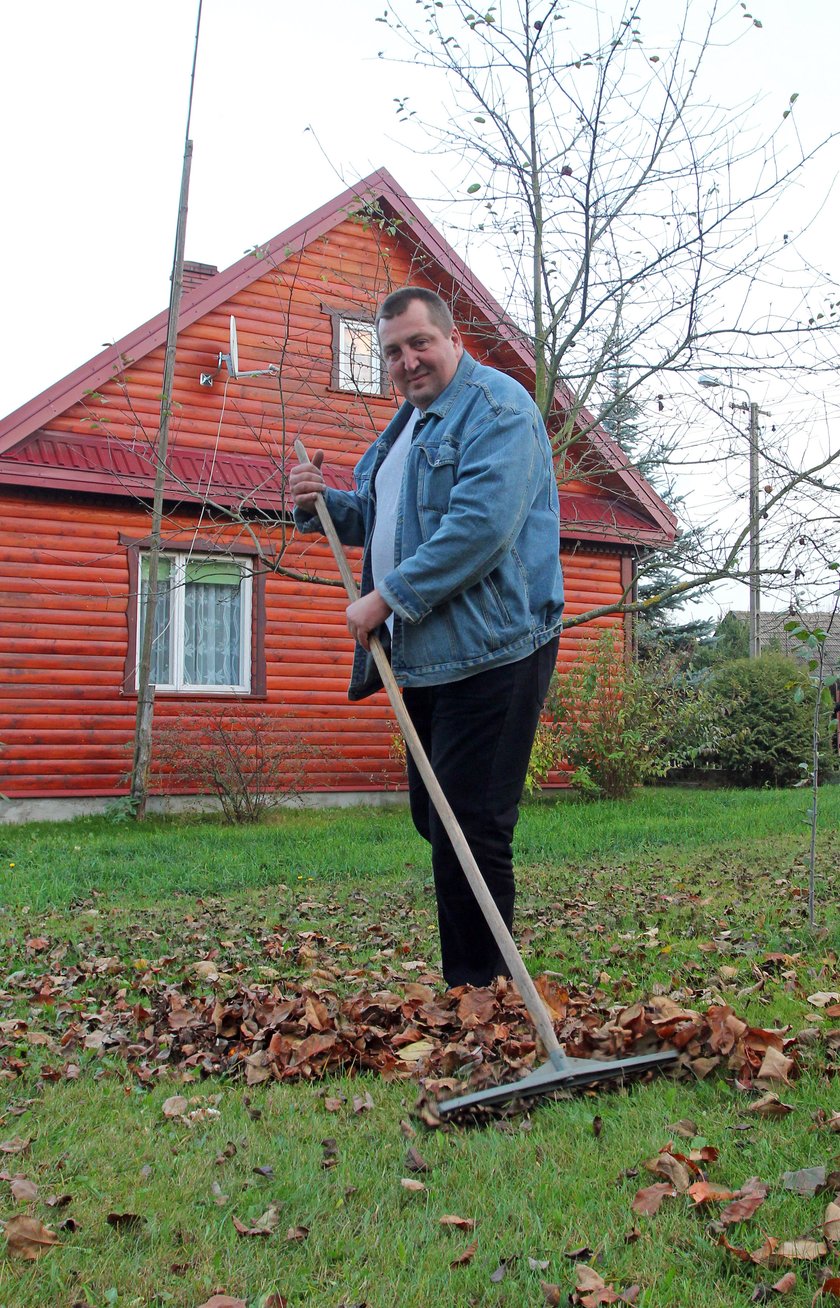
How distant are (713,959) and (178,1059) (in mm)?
2005

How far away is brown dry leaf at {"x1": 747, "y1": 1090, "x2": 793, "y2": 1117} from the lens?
2562 millimetres

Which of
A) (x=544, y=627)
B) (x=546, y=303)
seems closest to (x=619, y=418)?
(x=546, y=303)

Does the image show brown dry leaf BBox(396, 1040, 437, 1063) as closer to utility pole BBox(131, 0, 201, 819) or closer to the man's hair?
the man's hair

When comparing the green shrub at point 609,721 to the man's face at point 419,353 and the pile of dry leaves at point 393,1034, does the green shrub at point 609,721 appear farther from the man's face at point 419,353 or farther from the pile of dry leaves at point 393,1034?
the man's face at point 419,353

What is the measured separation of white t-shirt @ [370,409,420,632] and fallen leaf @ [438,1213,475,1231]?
5.87ft

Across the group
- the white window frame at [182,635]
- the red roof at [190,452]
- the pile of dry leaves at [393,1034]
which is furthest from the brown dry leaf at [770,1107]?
the white window frame at [182,635]

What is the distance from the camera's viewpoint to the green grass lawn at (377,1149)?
1.98 meters

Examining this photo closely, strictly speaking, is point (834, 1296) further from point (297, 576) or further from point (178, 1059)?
point (297, 576)

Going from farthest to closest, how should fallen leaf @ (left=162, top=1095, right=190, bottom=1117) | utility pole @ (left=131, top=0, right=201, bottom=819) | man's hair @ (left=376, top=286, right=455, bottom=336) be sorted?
utility pole @ (left=131, top=0, right=201, bottom=819)
man's hair @ (left=376, top=286, right=455, bottom=336)
fallen leaf @ (left=162, top=1095, right=190, bottom=1117)

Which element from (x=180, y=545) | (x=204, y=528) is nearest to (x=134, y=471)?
(x=180, y=545)

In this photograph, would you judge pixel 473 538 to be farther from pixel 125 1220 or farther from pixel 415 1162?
pixel 125 1220

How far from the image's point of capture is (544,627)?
347 cm

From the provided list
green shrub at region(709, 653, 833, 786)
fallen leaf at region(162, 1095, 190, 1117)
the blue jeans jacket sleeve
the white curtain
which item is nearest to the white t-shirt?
the blue jeans jacket sleeve

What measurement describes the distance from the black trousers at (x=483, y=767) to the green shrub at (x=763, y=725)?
13.7 m
